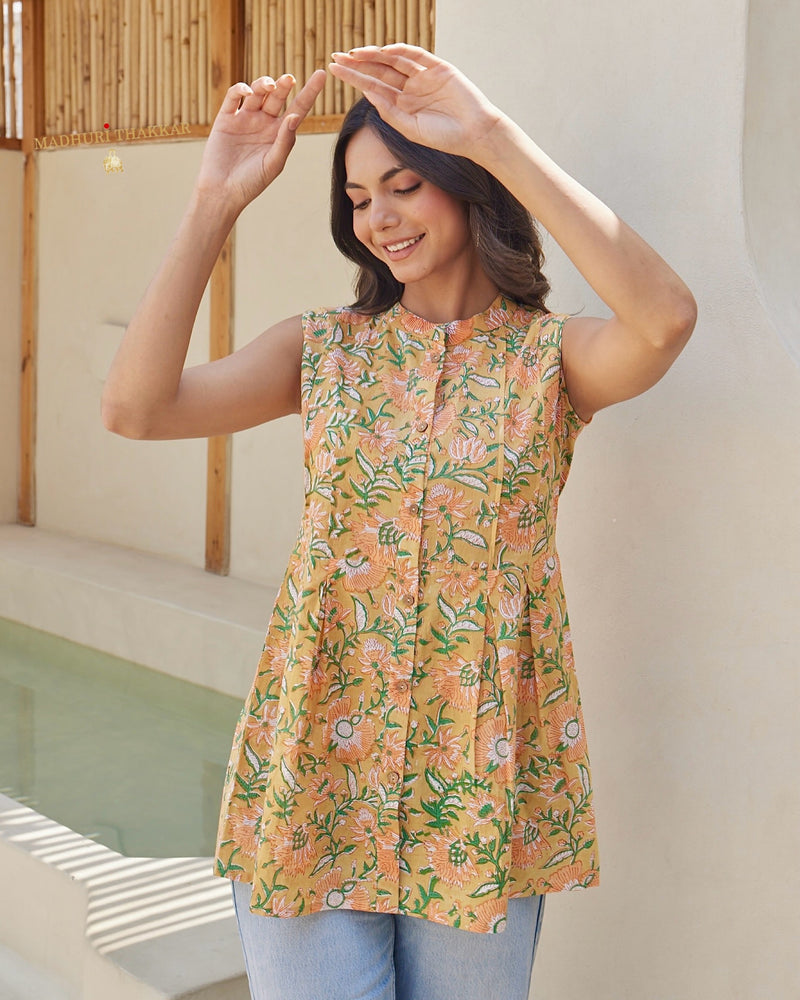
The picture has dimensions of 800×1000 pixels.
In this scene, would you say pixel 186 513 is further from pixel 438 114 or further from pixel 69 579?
pixel 438 114

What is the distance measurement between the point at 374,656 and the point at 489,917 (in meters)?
0.35

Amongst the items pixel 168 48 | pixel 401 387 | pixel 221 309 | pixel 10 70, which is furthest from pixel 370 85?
pixel 10 70

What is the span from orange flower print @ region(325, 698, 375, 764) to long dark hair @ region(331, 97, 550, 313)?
1.86 feet

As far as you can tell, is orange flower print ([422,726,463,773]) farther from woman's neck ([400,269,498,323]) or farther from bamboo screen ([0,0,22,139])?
bamboo screen ([0,0,22,139])

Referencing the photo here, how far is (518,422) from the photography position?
165 cm

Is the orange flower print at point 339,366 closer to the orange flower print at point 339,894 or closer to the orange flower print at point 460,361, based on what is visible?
the orange flower print at point 460,361

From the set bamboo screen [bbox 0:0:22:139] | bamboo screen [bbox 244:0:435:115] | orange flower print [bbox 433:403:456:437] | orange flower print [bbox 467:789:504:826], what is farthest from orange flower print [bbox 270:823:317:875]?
bamboo screen [bbox 0:0:22:139]

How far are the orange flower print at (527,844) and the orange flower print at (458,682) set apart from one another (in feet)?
0.61

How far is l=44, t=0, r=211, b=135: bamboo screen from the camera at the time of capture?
7906 millimetres

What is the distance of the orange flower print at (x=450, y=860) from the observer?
161 cm

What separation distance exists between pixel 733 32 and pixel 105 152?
7548 millimetres

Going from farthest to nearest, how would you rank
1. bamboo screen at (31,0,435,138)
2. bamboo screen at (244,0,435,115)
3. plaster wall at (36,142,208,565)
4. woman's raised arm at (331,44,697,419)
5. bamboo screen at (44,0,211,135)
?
plaster wall at (36,142,208,565) < bamboo screen at (44,0,211,135) < bamboo screen at (31,0,435,138) < bamboo screen at (244,0,435,115) < woman's raised arm at (331,44,697,419)

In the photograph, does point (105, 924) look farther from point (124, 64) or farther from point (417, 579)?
point (124, 64)

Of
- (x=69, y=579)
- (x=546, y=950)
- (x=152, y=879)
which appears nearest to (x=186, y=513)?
(x=69, y=579)
